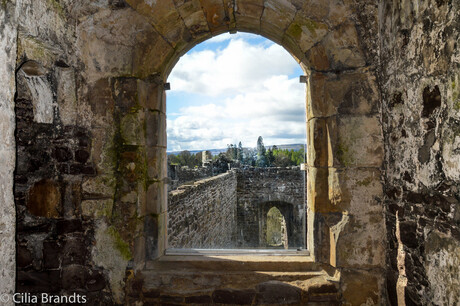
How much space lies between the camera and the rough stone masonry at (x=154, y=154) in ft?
7.76

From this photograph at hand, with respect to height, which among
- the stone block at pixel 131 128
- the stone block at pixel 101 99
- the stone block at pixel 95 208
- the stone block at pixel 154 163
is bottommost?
the stone block at pixel 95 208

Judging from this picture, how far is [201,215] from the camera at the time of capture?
6969mm

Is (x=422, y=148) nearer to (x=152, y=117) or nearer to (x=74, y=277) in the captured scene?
(x=152, y=117)

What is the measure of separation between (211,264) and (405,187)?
1.68m

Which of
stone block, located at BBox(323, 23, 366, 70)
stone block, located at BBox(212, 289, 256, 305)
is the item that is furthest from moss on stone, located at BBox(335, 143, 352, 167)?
stone block, located at BBox(212, 289, 256, 305)

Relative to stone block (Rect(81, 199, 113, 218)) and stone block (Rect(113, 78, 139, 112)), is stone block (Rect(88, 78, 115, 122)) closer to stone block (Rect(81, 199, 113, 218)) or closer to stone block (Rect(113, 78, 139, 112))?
stone block (Rect(113, 78, 139, 112))

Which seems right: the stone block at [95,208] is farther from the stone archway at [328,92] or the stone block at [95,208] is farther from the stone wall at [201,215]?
the stone wall at [201,215]

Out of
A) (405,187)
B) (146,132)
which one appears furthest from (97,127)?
(405,187)

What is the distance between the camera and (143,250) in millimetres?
2621

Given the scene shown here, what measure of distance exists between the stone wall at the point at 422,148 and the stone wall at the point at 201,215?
3.39 m

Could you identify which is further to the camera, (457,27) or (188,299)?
(188,299)

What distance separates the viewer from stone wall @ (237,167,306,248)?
13.9m

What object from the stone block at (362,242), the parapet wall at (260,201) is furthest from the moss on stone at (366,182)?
the parapet wall at (260,201)

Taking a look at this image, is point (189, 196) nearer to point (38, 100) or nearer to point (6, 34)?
point (38, 100)
